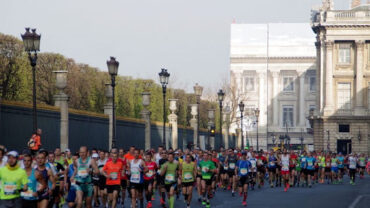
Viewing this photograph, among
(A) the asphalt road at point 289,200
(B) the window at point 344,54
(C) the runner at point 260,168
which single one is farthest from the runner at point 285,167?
(B) the window at point 344,54

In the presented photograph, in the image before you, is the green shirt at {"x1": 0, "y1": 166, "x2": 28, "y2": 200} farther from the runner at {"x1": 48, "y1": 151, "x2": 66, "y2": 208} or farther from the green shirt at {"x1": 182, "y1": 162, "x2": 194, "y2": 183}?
the green shirt at {"x1": 182, "y1": 162, "x2": 194, "y2": 183}

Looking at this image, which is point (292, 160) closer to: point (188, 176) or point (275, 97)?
point (188, 176)

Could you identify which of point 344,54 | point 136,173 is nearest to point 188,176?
point 136,173

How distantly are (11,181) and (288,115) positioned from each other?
149759 mm

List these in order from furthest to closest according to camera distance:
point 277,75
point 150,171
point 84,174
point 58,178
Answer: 1. point 277,75
2. point 150,171
3. point 58,178
4. point 84,174

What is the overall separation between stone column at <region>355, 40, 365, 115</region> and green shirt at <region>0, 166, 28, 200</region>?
3727 inches

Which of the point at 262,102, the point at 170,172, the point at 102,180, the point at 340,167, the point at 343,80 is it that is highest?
the point at 343,80

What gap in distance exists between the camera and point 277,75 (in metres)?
165

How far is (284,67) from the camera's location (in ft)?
541

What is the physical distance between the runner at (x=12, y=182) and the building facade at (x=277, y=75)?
462 feet

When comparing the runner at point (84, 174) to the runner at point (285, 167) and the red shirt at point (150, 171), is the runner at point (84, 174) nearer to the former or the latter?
the red shirt at point (150, 171)

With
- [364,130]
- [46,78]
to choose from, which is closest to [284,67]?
[364,130]

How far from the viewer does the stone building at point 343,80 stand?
109375 millimetres

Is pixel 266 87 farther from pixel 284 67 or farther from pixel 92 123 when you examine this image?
pixel 92 123
